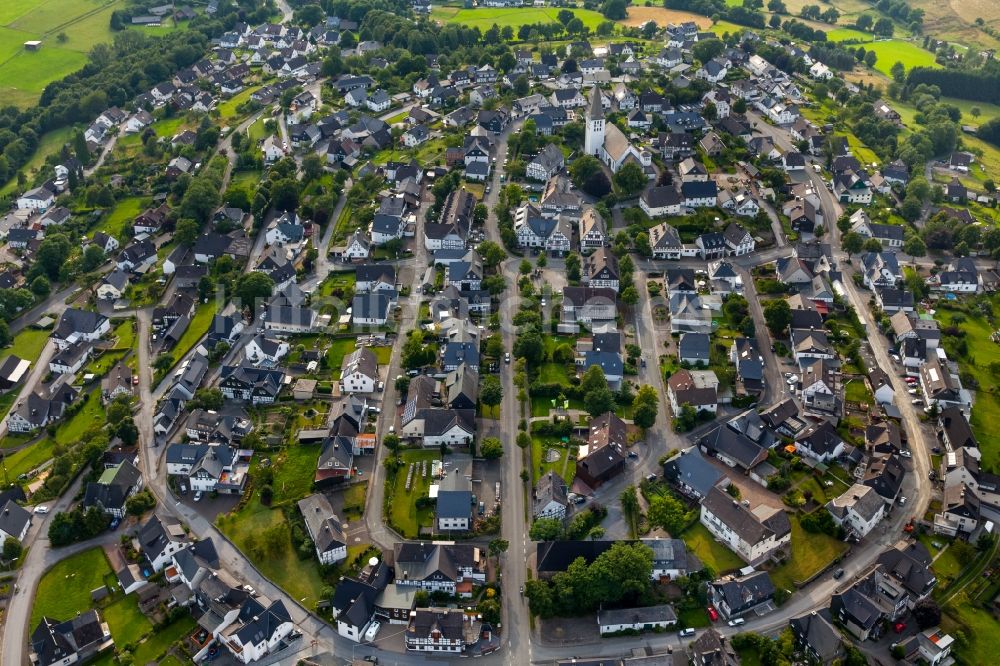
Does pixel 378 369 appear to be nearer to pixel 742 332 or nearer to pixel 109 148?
pixel 742 332

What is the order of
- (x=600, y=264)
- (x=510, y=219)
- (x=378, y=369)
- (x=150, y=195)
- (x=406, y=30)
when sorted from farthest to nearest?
1. (x=406, y=30)
2. (x=150, y=195)
3. (x=510, y=219)
4. (x=600, y=264)
5. (x=378, y=369)

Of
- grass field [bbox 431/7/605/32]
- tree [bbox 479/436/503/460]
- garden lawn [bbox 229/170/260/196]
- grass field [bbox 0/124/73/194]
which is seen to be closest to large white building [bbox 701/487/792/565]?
tree [bbox 479/436/503/460]

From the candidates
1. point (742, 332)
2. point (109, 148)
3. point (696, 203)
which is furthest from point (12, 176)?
point (742, 332)

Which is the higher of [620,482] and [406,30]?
[406,30]

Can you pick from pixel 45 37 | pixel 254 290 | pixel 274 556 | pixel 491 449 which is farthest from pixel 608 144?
pixel 45 37

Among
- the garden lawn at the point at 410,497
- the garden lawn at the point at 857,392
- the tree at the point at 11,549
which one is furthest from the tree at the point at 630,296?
the tree at the point at 11,549

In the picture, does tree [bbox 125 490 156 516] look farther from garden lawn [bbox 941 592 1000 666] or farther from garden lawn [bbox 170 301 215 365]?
garden lawn [bbox 941 592 1000 666]
